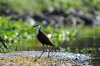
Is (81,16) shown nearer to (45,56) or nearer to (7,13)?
(7,13)

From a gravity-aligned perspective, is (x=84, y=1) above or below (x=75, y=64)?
above

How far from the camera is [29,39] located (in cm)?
3288

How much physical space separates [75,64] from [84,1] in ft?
194

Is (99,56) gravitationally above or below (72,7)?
below

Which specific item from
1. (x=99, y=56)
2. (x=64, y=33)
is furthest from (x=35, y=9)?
(x=99, y=56)

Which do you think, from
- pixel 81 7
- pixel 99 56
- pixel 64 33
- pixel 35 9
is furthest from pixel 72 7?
pixel 99 56

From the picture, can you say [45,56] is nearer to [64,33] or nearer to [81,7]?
[64,33]

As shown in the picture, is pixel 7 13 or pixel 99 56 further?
pixel 7 13

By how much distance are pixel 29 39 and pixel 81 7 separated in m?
41.5

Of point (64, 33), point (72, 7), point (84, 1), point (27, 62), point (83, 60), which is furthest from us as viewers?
point (84, 1)

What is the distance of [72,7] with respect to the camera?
233 ft

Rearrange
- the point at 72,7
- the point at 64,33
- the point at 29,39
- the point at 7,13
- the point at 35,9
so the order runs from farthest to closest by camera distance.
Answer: the point at 72,7
the point at 35,9
the point at 7,13
the point at 64,33
the point at 29,39

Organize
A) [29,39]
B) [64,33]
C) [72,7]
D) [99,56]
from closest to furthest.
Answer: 1. [99,56]
2. [29,39]
3. [64,33]
4. [72,7]

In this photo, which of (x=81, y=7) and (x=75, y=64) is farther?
(x=81, y=7)
